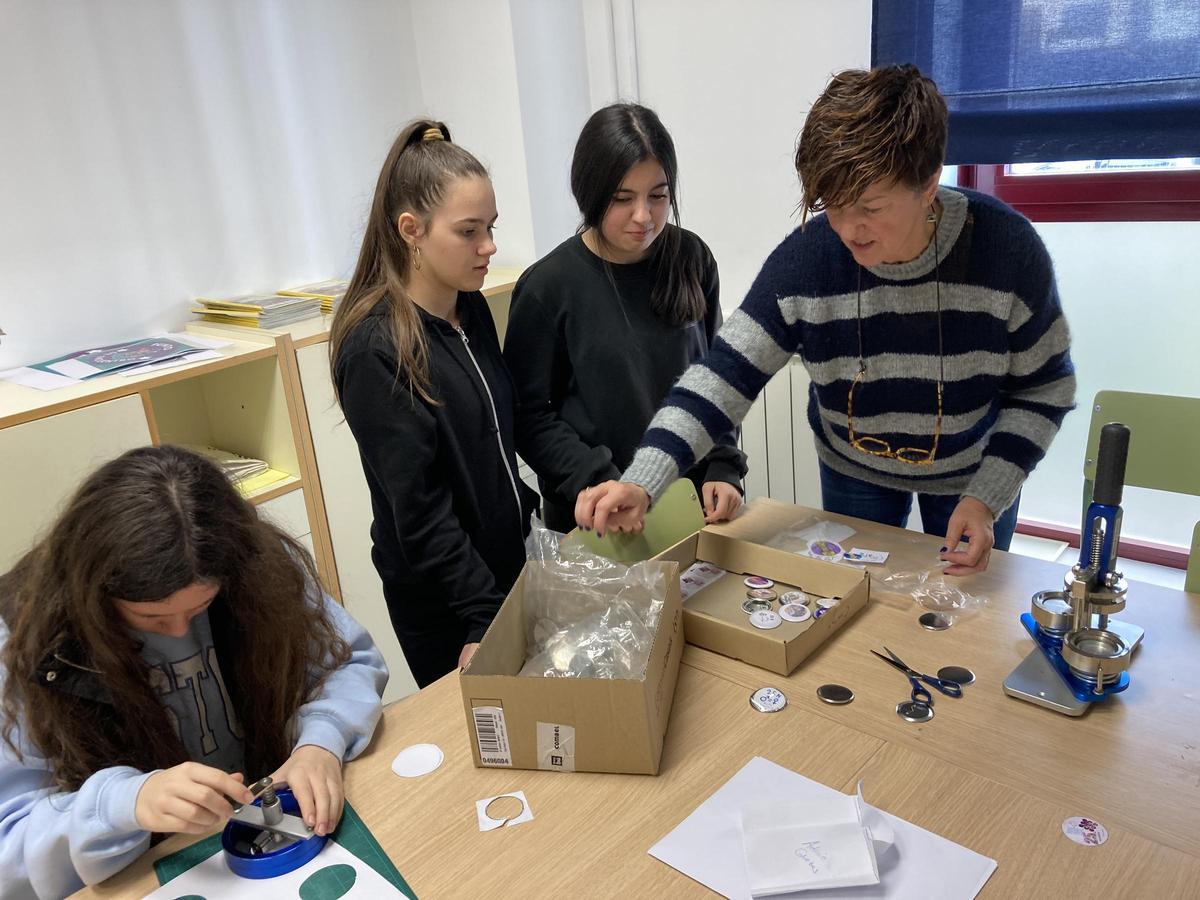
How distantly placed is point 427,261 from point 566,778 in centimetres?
86

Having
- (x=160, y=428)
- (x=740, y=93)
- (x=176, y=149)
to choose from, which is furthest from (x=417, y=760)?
(x=740, y=93)

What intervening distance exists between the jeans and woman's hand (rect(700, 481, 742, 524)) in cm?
17

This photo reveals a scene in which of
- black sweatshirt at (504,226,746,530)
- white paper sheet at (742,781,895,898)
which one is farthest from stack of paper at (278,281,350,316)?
white paper sheet at (742,781,895,898)

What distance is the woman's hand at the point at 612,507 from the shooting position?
1.36m

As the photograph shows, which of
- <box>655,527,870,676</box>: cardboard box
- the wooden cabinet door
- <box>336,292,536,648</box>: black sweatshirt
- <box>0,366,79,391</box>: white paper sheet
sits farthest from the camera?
<box>0,366,79,391</box>: white paper sheet

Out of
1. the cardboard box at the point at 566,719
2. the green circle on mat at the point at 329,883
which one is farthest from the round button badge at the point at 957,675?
the green circle on mat at the point at 329,883

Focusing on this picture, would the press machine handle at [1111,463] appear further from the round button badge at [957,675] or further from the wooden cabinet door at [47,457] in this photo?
the wooden cabinet door at [47,457]

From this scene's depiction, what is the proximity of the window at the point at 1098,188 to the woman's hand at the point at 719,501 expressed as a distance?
3.61 ft

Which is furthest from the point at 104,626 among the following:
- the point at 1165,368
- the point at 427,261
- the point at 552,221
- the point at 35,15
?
the point at 1165,368

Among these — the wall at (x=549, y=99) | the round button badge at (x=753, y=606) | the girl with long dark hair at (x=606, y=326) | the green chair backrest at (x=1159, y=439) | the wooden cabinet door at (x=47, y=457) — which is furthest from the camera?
the wall at (x=549, y=99)

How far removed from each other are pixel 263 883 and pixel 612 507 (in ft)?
2.13

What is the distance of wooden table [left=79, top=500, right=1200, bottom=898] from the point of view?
89 cm

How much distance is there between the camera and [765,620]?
1264mm

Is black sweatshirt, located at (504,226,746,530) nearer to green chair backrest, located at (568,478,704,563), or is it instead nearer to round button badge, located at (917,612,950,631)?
green chair backrest, located at (568,478,704,563)
